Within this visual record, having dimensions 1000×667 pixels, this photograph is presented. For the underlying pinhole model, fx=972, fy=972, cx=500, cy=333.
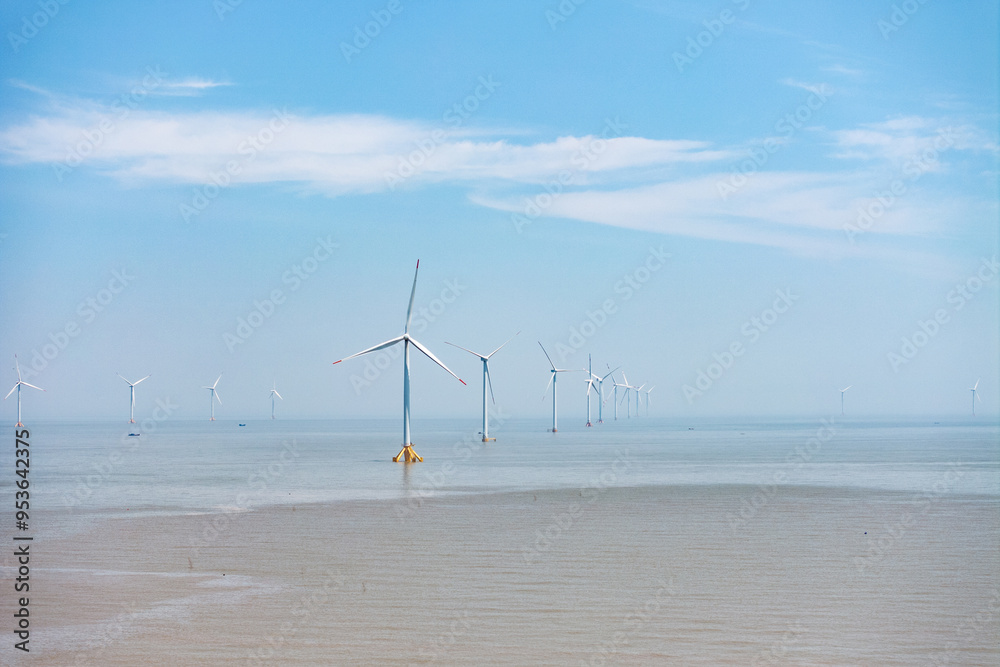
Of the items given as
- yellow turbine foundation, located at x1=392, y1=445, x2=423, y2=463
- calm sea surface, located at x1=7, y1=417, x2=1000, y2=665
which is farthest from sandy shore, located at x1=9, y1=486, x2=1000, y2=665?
yellow turbine foundation, located at x1=392, y1=445, x2=423, y2=463

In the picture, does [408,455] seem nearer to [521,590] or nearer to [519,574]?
[519,574]

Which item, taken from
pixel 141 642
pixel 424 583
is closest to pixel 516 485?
pixel 424 583

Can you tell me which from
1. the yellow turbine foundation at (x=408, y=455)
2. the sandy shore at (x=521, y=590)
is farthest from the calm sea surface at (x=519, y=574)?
the yellow turbine foundation at (x=408, y=455)

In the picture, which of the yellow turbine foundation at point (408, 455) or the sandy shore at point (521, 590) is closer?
the sandy shore at point (521, 590)

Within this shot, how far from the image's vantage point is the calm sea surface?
1873 cm

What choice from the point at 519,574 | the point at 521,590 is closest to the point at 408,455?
the point at 519,574

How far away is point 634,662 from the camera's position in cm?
1770

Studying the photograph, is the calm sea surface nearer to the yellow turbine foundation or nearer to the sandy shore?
the sandy shore

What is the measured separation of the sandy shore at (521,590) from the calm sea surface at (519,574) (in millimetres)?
83

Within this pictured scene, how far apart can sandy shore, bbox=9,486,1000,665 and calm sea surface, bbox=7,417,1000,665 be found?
0.27 feet

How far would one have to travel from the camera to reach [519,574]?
25.8 m

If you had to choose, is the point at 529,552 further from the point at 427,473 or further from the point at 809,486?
the point at 427,473

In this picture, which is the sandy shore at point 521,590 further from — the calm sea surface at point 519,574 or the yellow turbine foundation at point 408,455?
the yellow turbine foundation at point 408,455

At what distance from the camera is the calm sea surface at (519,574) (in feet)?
61.5
